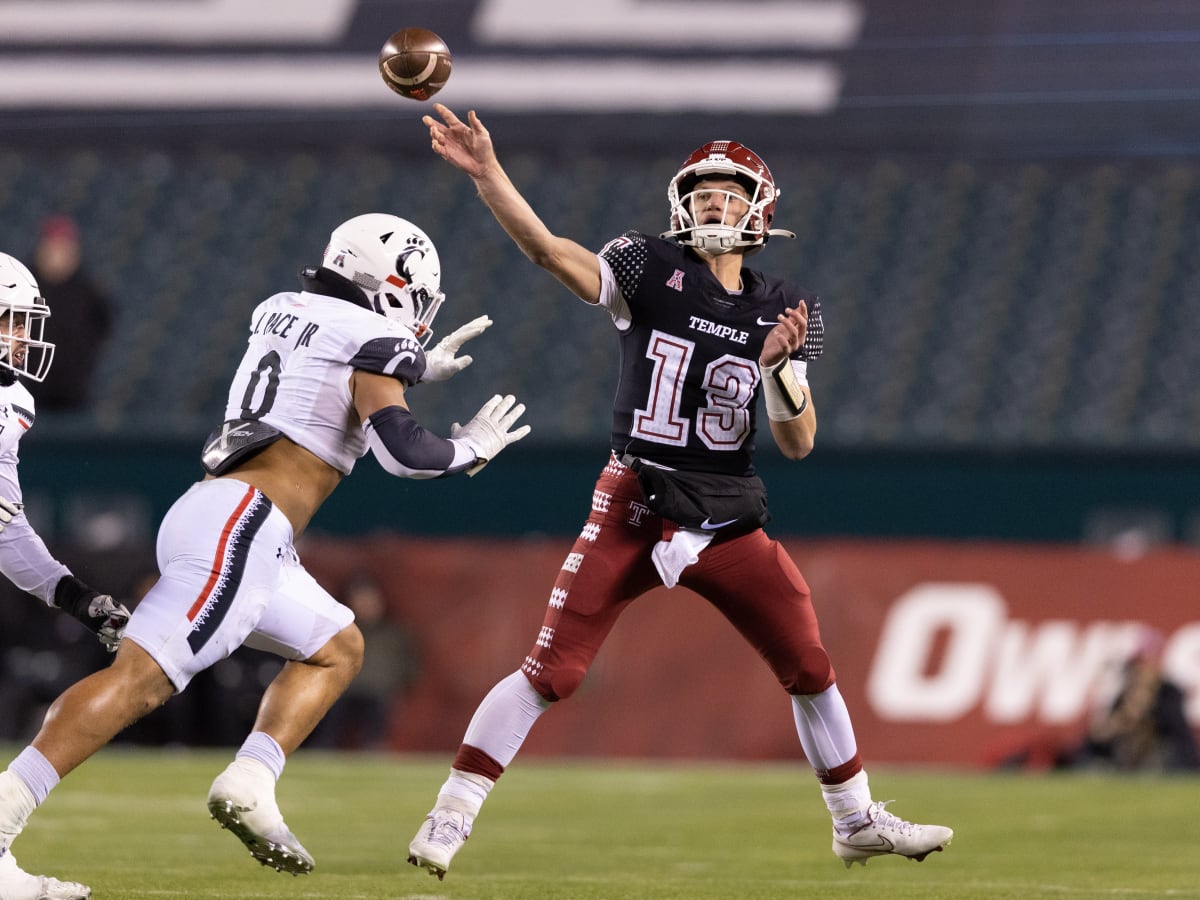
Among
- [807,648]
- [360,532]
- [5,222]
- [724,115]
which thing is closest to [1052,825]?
[807,648]

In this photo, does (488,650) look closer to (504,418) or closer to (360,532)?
(360,532)

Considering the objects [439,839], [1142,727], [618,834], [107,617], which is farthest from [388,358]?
[1142,727]

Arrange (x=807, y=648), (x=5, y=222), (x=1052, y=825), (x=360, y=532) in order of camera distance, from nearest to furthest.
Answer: (x=807, y=648) → (x=1052, y=825) → (x=360, y=532) → (x=5, y=222)

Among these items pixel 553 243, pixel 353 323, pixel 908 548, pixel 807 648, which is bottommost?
pixel 807 648

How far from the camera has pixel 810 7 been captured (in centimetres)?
1720

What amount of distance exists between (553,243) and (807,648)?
1.37 metres

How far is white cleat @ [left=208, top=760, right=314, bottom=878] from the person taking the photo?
5.42 metres

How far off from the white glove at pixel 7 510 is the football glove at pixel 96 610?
300 millimetres

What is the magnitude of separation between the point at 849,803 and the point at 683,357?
1.40 meters

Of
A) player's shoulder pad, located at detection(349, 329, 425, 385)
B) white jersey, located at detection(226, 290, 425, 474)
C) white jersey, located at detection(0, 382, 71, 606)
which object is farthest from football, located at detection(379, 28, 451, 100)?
white jersey, located at detection(0, 382, 71, 606)

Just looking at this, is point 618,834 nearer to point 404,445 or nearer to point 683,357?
point 683,357

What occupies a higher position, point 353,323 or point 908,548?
point 908,548

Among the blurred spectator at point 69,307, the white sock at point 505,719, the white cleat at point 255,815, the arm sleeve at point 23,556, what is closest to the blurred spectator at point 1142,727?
the blurred spectator at point 69,307

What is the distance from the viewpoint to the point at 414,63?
6.38m
